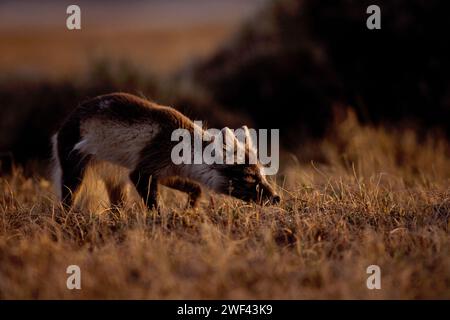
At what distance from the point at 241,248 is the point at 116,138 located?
2.67m

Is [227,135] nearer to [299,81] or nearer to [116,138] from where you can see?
[116,138]

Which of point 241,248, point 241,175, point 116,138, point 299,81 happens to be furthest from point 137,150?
point 299,81

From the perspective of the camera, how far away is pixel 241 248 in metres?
5.10

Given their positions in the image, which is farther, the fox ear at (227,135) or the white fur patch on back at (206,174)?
the white fur patch on back at (206,174)

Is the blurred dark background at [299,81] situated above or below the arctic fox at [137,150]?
above

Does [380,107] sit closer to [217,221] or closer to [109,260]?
[217,221]

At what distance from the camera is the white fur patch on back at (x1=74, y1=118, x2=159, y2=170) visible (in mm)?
7086

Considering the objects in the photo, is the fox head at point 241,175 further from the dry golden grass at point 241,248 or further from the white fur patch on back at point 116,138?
the white fur patch on back at point 116,138

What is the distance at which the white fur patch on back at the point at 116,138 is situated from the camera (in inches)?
279

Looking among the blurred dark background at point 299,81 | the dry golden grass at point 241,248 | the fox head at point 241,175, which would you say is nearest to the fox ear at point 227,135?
the fox head at point 241,175

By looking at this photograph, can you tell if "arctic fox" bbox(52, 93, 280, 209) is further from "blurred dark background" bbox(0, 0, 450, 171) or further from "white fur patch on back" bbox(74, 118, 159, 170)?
"blurred dark background" bbox(0, 0, 450, 171)

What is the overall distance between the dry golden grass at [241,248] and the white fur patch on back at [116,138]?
2.98 ft

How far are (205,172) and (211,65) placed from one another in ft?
40.8

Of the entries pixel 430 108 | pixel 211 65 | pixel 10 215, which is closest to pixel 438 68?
pixel 430 108
